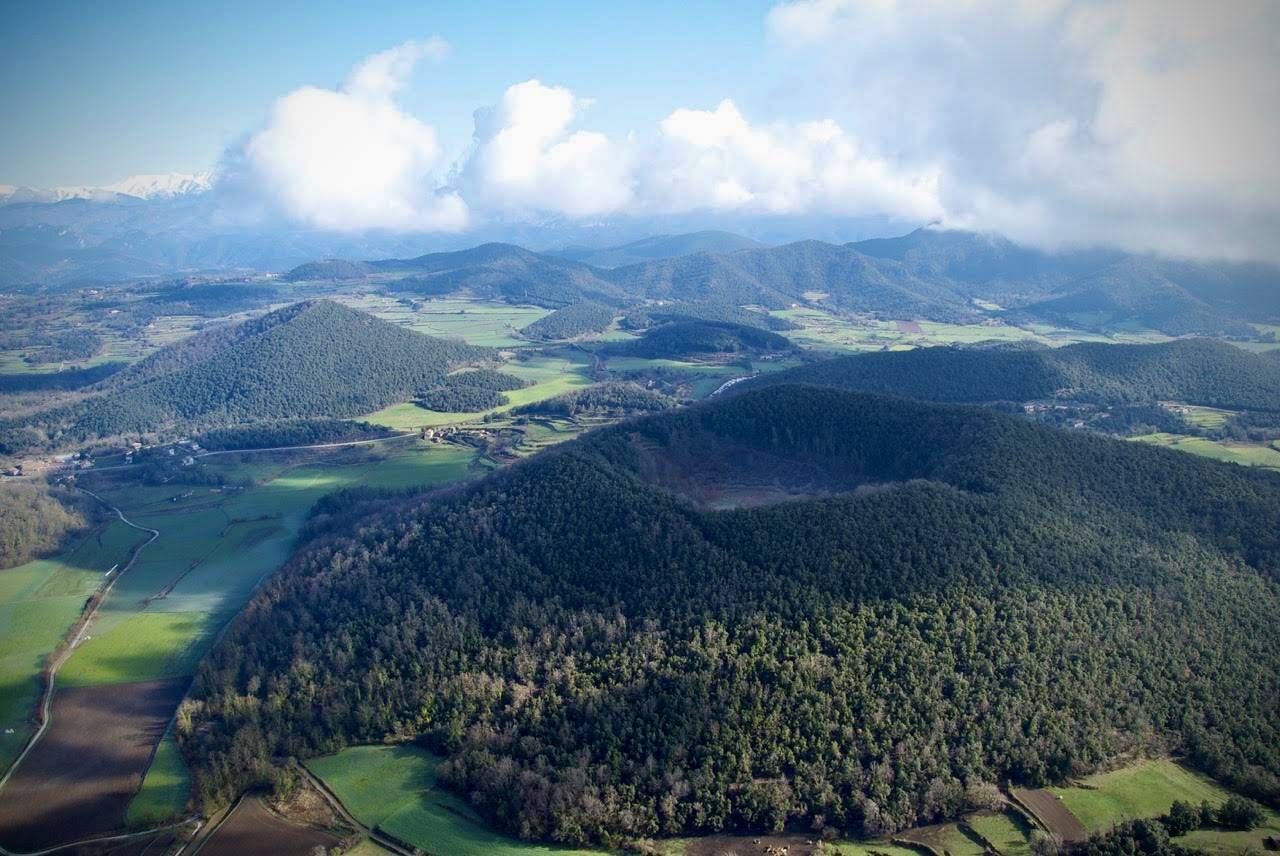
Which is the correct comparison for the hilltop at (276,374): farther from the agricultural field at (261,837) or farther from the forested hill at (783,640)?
the agricultural field at (261,837)

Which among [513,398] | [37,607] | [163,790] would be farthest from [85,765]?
[513,398]

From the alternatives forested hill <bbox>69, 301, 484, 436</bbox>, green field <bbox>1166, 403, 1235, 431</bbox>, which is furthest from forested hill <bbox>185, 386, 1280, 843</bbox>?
forested hill <bbox>69, 301, 484, 436</bbox>

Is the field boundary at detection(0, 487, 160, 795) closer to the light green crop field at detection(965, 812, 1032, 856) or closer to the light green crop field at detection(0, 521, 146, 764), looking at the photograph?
the light green crop field at detection(0, 521, 146, 764)

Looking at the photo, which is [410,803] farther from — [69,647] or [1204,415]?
[1204,415]

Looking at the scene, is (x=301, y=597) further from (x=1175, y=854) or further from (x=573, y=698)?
(x=1175, y=854)

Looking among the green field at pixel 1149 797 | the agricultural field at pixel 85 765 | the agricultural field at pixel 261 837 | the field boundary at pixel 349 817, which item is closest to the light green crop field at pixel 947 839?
the green field at pixel 1149 797

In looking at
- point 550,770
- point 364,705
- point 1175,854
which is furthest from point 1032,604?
point 364,705
